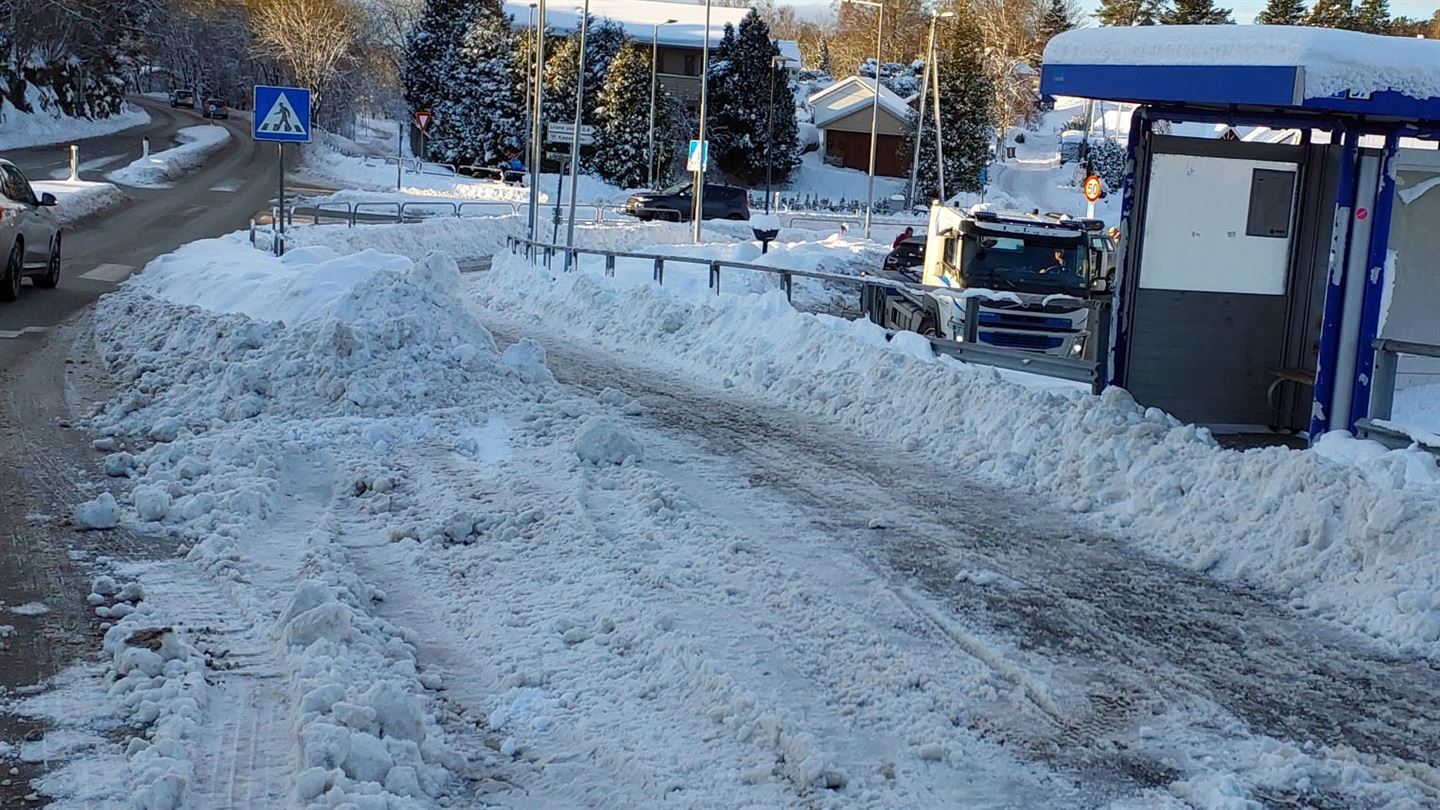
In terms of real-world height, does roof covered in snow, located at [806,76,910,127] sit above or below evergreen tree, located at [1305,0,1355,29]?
below

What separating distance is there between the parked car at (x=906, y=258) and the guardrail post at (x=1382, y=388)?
→ 23666 millimetres

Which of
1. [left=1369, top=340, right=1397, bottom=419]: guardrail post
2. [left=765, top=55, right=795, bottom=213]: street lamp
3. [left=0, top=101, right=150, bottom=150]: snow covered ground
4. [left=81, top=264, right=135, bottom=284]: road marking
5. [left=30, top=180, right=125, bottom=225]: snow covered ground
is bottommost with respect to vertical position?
[left=81, top=264, right=135, bottom=284]: road marking

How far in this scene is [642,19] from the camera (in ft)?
305

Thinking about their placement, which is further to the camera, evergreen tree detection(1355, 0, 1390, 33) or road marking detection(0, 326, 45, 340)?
evergreen tree detection(1355, 0, 1390, 33)

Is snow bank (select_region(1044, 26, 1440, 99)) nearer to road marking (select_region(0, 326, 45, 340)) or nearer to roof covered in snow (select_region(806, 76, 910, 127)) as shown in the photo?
road marking (select_region(0, 326, 45, 340))

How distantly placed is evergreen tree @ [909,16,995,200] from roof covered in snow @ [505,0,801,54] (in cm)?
1425

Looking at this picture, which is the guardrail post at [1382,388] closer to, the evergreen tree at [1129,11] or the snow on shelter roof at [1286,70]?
the snow on shelter roof at [1286,70]

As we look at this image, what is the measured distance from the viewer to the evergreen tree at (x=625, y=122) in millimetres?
73188

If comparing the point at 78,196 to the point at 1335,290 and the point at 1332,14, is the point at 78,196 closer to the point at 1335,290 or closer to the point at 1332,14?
the point at 1335,290

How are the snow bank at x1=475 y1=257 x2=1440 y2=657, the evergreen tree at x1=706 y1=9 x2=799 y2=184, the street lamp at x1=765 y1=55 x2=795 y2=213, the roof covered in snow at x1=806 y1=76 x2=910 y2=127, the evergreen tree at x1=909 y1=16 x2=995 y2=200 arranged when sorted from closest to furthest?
the snow bank at x1=475 y1=257 x2=1440 y2=657, the street lamp at x1=765 y1=55 x2=795 y2=213, the evergreen tree at x1=909 y1=16 x2=995 y2=200, the evergreen tree at x1=706 y1=9 x2=799 y2=184, the roof covered in snow at x1=806 y1=76 x2=910 y2=127

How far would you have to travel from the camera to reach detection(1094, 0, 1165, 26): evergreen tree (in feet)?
332

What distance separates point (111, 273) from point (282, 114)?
21.0ft

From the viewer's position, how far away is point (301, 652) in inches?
252

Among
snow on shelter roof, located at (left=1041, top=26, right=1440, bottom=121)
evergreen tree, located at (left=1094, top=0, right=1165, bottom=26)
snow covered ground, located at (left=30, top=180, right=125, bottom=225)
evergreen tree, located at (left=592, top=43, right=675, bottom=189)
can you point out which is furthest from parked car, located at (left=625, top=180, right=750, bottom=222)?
evergreen tree, located at (left=1094, top=0, right=1165, bottom=26)
